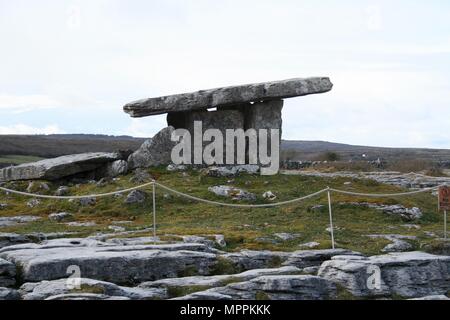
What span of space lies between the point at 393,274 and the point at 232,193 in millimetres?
12237

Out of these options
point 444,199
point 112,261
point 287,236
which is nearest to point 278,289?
point 112,261

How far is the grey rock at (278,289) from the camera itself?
559 inches

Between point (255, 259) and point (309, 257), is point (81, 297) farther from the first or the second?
point (309, 257)

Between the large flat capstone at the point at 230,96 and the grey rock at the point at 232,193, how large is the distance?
5574 millimetres

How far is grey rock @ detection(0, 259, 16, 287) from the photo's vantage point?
14938mm

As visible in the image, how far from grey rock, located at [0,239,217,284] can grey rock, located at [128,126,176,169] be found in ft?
50.4

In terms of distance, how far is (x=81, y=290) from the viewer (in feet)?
44.2

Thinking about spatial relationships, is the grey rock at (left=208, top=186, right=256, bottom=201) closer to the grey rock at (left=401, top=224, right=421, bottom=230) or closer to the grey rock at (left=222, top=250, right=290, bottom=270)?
the grey rock at (left=401, top=224, right=421, bottom=230)

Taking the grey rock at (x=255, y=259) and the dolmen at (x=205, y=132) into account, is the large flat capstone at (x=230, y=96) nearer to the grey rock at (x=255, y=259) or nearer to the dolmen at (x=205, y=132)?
the dolmen at (x=205, y=132)

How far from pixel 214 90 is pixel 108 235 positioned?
1332 centimetres

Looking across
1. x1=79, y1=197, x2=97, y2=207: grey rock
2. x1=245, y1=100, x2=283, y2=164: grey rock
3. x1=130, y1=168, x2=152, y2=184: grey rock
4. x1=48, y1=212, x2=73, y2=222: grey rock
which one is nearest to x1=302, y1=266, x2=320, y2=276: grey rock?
x1=48, y1=212, x2=73, y2=222: grey rock

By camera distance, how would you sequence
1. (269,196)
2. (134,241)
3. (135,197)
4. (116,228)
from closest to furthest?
(134,241) < (116,228) < (135,197) < (269,196)
